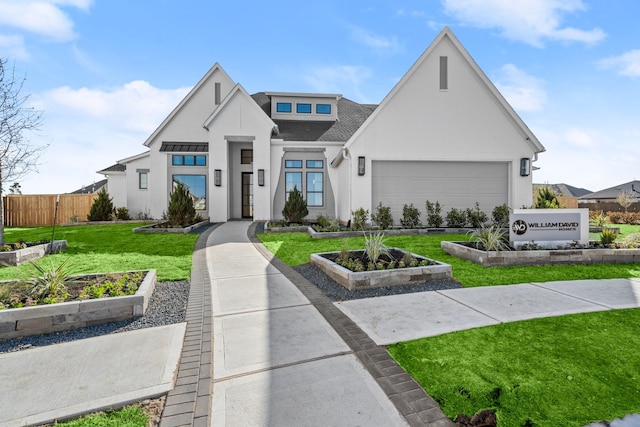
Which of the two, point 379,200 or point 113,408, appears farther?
point 379,200

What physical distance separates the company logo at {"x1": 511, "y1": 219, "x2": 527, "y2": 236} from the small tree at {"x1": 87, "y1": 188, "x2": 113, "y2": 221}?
19073mm

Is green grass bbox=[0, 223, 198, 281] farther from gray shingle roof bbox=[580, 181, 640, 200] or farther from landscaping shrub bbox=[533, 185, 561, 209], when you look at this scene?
gray shingle roof bbox=[580, 181, 640, 200]

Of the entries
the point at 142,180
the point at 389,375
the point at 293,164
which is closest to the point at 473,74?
the point at 293,164

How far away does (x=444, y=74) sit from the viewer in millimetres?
13508

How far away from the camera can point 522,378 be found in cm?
267

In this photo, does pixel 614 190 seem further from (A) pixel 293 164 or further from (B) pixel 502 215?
(A) pixel 293 164

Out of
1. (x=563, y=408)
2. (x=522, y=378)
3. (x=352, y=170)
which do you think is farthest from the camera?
(x=352, y=170)

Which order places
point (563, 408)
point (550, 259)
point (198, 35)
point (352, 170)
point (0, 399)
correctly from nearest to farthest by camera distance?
point (563, 408) < point (0, 399) < point (550, 259) < point (198, 35) < point (352, 170)

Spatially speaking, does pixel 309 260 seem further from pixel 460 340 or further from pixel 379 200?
pixel 379 200

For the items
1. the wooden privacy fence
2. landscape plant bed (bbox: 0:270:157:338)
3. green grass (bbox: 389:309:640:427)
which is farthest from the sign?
the wooden privacy fence

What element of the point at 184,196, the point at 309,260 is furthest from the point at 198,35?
the point at 309,260

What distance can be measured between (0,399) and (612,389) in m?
4.97

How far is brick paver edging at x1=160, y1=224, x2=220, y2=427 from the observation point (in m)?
2.28

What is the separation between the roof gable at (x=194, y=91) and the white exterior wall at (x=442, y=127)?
10.3 meters
